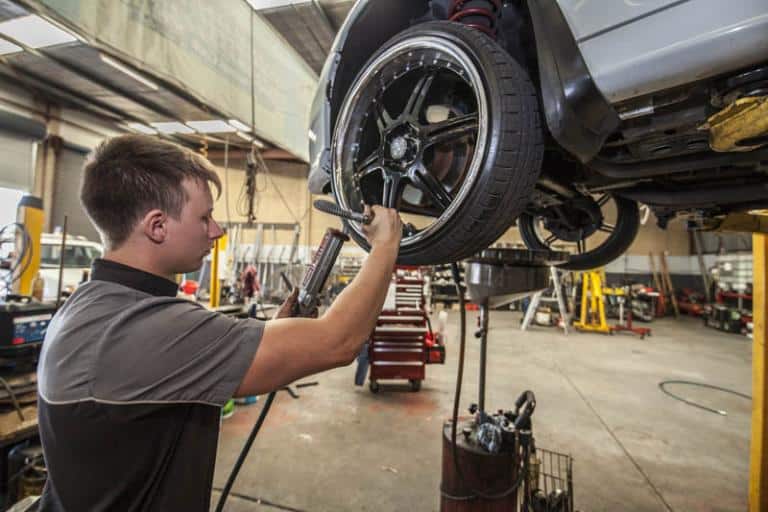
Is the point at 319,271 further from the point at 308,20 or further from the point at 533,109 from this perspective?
the point at 308,20

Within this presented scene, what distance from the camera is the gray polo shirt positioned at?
0.60 metres

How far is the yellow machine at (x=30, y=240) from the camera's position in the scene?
2.86 meters

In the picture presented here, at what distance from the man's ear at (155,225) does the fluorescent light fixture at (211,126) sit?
6.84 metres

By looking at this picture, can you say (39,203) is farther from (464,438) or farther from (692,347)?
(692,347)

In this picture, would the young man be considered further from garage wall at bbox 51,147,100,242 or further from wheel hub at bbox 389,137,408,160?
garage wall at bbox 51,147,100,242

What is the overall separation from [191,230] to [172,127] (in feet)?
27.0

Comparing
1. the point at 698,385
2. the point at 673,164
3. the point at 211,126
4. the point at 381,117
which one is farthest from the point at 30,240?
the point at 698,385

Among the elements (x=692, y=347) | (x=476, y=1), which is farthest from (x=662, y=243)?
(x=476, y=1)

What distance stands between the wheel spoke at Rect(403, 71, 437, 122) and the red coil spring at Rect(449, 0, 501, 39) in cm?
15

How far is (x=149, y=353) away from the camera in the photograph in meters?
0.60

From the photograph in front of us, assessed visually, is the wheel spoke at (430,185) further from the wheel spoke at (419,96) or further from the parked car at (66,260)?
the parked car at (66,260)

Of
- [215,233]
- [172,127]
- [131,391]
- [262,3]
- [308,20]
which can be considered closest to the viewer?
[131,391]

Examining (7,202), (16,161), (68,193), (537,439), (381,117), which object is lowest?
(537,439)

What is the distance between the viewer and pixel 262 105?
450cm
